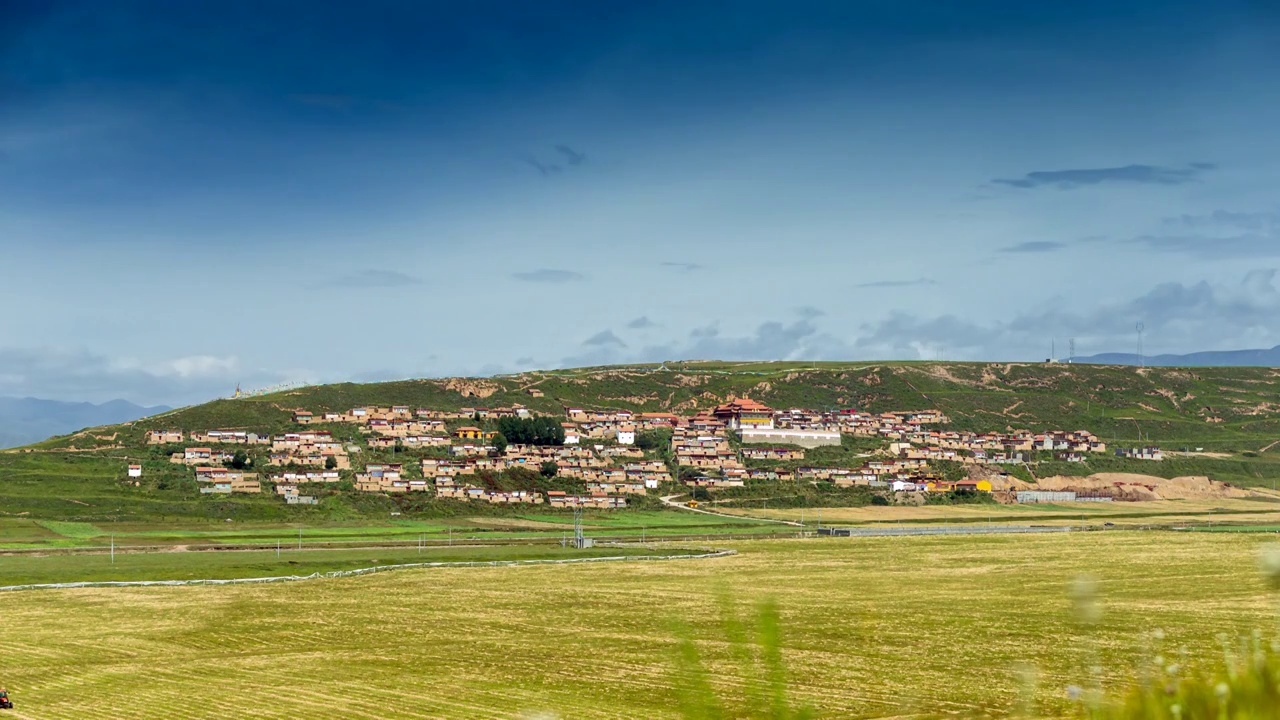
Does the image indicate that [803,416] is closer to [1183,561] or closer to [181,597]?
[1183,561]

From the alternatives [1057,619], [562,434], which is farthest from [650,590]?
[562,434]

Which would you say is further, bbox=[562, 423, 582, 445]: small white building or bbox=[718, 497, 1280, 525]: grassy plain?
bbox=[562, 423, 582, 445]: small white building

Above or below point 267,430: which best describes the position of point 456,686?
below

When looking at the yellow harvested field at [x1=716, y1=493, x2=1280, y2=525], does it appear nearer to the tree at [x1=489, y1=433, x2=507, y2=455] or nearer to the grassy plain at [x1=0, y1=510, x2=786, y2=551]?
the grassy plain at [x1=0, y1=510, x2=786, y2=551]

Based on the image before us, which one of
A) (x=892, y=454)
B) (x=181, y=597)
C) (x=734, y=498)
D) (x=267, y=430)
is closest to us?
(x=181, y=597)

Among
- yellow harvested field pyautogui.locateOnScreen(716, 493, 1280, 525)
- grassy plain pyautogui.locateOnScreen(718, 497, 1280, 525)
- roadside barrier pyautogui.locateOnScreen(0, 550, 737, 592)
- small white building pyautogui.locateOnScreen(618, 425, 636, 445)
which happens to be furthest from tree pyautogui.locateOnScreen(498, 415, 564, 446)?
roadside barrier pyautogui.locateOnScreen(0, 550, 737, 592)

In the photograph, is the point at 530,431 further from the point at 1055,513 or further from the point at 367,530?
the point at 1055,513
